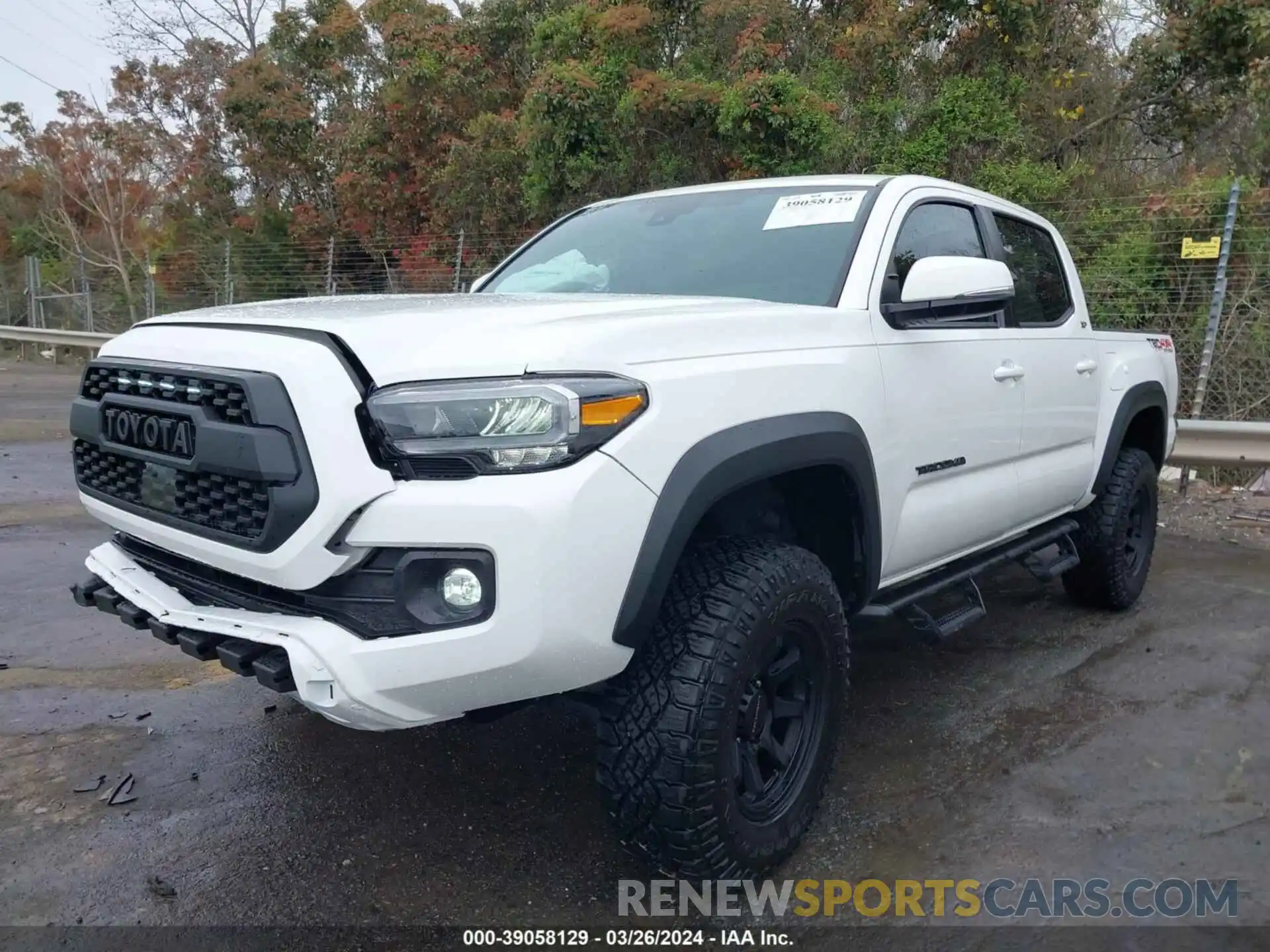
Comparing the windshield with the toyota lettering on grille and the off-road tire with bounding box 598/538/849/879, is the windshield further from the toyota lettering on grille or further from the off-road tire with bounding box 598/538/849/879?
the toyota lettering on grille

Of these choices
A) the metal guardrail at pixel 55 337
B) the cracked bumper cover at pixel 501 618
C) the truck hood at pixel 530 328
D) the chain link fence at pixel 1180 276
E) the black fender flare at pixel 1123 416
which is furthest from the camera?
the metal guardrail at pixel 55 337

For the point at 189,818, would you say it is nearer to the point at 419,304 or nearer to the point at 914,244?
the point at 419,304

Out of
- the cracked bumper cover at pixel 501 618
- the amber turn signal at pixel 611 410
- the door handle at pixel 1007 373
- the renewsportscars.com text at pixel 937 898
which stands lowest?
the renewsportscars.com text at pixel 937 898

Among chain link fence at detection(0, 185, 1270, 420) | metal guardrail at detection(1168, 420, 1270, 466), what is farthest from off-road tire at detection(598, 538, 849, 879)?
metal guardrail at detection(1168, 420, 1270, 466)

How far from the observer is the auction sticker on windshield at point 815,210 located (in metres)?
3.25

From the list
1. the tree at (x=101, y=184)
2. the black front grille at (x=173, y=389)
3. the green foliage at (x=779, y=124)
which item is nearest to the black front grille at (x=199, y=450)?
the black front grille at (x=173, y=389)

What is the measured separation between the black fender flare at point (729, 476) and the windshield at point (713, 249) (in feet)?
1.79

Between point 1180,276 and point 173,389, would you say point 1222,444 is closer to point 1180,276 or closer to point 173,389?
point 1180,276

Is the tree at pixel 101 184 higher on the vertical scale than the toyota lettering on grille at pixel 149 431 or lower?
higher

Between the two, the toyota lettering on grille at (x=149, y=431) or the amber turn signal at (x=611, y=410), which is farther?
the toyota lettering on grille at (x=149, y=431)

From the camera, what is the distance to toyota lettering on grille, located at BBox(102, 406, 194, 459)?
90.0 inches

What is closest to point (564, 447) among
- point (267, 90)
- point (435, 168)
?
point (435, 168)

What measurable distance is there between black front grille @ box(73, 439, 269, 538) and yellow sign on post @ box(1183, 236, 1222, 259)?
8.01 meters

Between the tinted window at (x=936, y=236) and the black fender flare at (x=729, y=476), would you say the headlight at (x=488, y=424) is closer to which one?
the black fender flare at (x=729, y=476)
